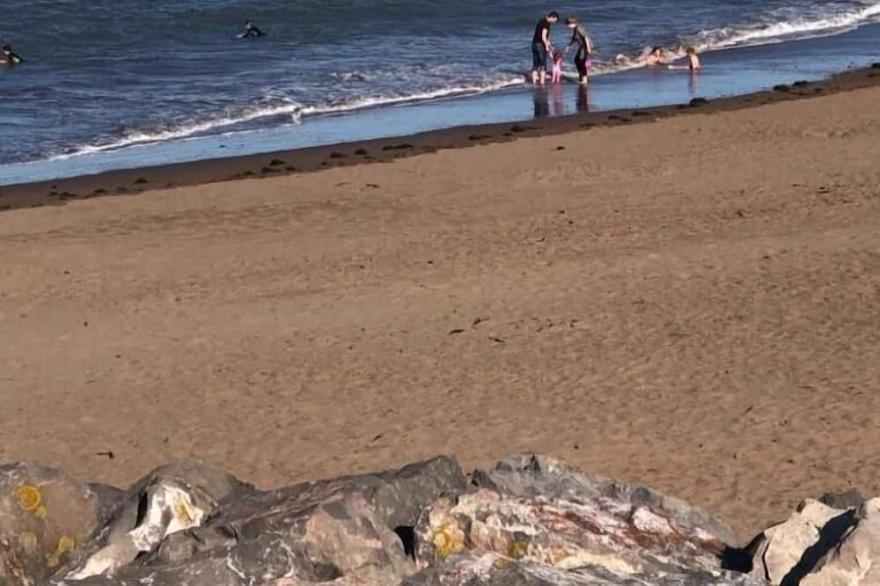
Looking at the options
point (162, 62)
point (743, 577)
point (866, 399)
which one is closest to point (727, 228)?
point (866, 399)

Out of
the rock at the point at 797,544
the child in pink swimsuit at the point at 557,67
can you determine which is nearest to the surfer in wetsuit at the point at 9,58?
the child in pink swimsuit at the point at 557,67

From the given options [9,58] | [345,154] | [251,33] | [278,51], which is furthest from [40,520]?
[251,33]

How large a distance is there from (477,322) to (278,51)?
854 inches

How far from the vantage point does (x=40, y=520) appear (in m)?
5.38

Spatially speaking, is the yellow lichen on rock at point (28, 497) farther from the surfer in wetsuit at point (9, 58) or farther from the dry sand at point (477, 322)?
the surfer in wetsuit at point (9, 58)

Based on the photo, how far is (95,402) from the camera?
1063 centimetres

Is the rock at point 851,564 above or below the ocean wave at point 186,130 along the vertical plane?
above

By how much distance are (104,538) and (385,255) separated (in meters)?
8.96

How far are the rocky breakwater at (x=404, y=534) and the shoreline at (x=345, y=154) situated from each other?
1274 centimetres

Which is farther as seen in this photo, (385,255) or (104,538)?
(385,255)

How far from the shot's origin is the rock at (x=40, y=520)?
5.33 m

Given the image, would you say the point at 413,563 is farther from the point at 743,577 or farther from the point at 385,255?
the point at 385,255

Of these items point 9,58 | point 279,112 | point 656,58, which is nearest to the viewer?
point 279,112

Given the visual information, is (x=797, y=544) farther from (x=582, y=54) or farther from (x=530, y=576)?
(x=582, y=54)
